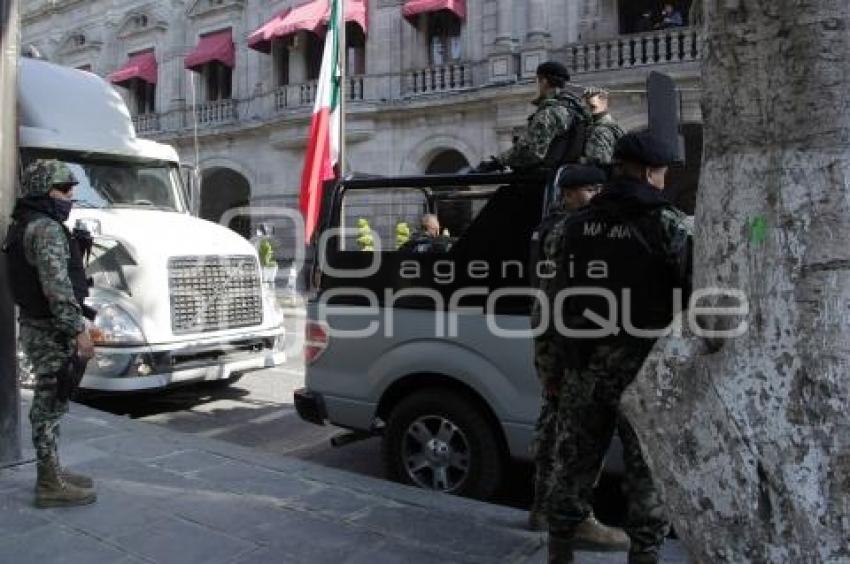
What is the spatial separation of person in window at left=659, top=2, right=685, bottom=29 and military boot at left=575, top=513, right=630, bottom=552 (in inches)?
601

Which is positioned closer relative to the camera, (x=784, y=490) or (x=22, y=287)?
(x=784, y=490)

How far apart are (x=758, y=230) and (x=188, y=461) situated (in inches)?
162

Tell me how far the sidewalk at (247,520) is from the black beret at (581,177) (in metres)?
1.73

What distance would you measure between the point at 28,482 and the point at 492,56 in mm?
15724

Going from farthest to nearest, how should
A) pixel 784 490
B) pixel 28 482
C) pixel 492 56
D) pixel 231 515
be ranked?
pixel 492 56 < pixel 28 482 < pixel 231 515 < pixel 784 490

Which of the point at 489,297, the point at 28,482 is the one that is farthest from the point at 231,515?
the point at 489,297

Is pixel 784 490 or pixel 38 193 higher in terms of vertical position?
pixel 38 193

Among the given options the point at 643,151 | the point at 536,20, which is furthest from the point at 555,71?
the point at 536,20

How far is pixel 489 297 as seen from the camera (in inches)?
174

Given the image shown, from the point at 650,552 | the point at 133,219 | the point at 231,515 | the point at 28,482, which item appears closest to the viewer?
the point at 650,552

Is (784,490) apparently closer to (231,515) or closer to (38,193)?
(231,515)

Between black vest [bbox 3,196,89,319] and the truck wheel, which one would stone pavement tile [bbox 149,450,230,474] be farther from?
black vest [bbox 3,196,89,319]

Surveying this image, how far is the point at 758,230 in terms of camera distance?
211 cm

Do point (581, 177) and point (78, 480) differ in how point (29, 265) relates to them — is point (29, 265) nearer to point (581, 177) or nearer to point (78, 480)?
point (78, 480)
